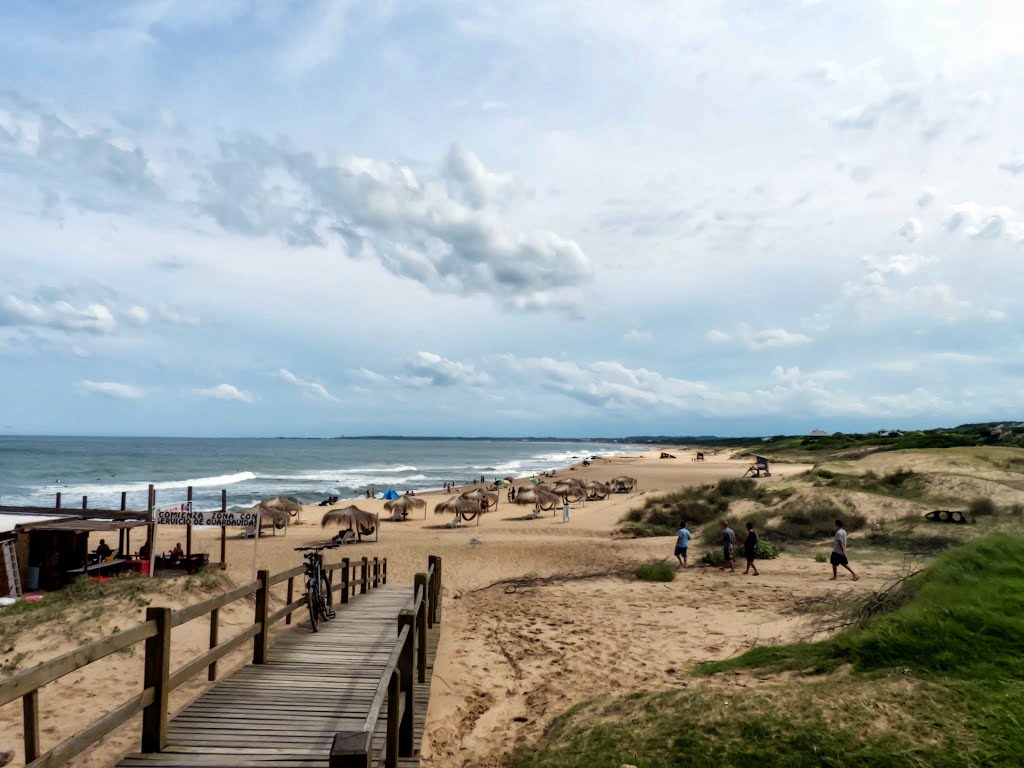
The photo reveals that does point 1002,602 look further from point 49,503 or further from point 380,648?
point 49,503

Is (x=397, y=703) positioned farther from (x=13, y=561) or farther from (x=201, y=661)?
(x=13, y=561)

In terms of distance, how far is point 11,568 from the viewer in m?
12.8

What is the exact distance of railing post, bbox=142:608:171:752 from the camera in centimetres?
457

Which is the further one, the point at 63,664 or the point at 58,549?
the point at 58,549

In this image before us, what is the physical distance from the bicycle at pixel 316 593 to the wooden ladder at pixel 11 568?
7.62 meters

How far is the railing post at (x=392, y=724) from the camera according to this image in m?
4.43

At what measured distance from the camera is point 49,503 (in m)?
40.4

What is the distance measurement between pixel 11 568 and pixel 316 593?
848 cm

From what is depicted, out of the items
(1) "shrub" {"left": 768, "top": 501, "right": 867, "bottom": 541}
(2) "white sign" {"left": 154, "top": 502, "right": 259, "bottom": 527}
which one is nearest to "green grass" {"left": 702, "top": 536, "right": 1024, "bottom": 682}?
(2) "white sign" {"left": 154, "top": 502, "right": 259, "bottom": 527}

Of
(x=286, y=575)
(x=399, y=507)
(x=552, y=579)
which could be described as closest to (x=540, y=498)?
(x=399, y=507)

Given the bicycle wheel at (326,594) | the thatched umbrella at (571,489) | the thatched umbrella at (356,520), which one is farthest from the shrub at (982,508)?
the thatched umbrella at (356,520)

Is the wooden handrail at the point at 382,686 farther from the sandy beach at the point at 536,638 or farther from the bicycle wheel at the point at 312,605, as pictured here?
the bicycle wheel at the point at 312,605

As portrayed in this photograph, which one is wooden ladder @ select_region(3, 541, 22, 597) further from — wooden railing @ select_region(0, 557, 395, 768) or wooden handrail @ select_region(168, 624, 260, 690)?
wooden handrail @ select_region(168, 624, 260, 690)

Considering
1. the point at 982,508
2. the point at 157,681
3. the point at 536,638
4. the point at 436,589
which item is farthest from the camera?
the point at 982,508
